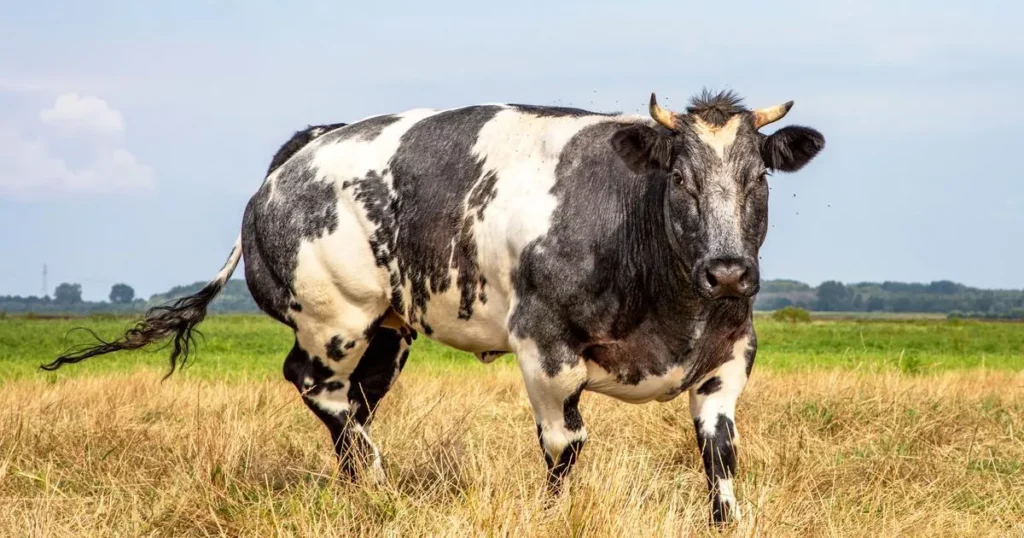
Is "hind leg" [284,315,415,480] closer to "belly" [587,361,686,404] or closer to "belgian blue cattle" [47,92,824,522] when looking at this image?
"belgian blue cattle" [47,92,824,522]

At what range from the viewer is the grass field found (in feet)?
18.7

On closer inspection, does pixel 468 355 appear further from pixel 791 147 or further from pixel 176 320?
pixel 791 147

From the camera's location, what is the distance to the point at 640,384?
6703mm

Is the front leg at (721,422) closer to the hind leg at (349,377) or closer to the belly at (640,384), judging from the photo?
the belly at (640,384)

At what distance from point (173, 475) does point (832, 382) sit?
7.05 meters

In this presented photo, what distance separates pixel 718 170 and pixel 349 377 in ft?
11.4

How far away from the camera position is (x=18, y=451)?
8617 millimetres

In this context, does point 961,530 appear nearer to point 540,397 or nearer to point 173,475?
point 540,397

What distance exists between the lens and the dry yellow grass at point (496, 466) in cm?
569

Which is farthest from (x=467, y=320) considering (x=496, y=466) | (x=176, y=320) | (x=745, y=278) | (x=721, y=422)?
(x=176, y=320)

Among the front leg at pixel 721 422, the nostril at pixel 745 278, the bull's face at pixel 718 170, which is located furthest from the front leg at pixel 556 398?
the nostril at pixel 745 278

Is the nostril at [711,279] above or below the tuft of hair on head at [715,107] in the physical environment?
below

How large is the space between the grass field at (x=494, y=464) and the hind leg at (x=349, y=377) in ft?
0.91

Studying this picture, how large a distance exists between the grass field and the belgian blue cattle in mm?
505
